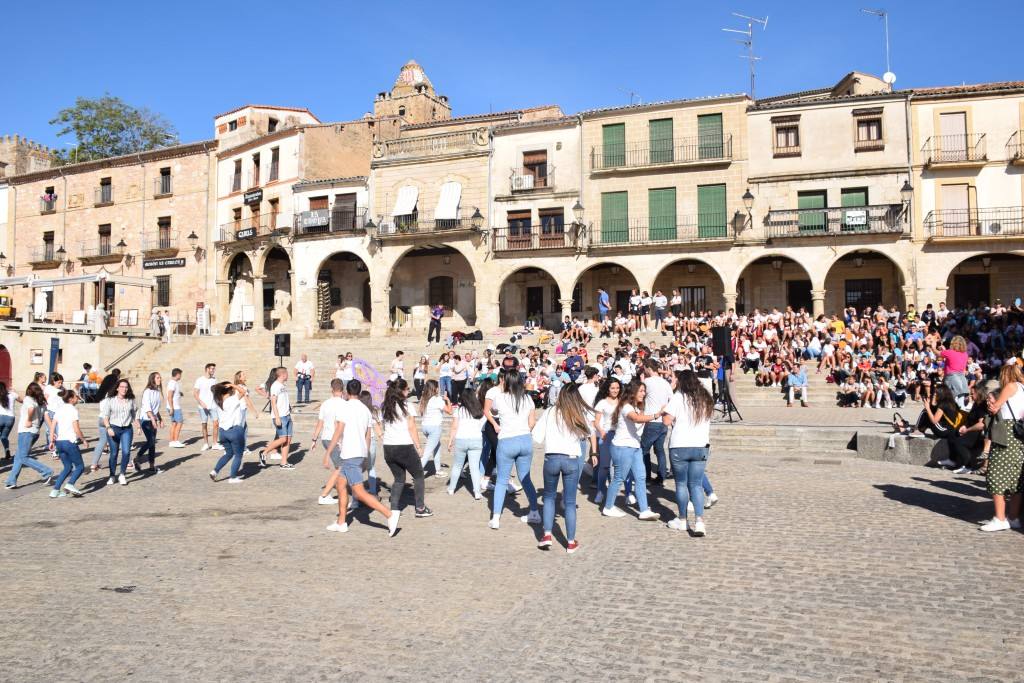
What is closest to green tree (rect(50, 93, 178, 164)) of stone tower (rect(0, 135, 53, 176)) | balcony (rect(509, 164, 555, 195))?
stone tower (rect(0, 135, 53, 176))

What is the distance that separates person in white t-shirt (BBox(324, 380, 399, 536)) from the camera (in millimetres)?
8125

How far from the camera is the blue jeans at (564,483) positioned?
23.7ft

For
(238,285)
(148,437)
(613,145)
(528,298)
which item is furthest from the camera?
(238,285)

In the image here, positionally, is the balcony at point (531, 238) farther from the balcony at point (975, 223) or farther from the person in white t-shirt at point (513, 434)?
the person in white t-shirt at point (513, 434)

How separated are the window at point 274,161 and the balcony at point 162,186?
7408mm

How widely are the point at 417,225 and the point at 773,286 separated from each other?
1603cm

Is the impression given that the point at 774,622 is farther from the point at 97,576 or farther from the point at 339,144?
the point at 339,144

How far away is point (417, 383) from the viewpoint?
834 inches

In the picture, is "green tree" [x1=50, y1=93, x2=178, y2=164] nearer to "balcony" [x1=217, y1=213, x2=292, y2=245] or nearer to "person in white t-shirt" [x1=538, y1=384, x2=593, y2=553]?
"balcony" [x1=217, y1=213, x2=292, y2=245]

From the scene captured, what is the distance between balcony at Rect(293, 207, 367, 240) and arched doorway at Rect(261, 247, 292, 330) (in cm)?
324

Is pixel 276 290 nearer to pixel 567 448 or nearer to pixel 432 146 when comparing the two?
pixel 432 146

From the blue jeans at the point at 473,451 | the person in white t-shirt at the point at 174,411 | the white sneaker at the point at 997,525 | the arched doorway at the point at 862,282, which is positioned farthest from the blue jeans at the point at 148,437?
the arched doorway at the point at 862,282

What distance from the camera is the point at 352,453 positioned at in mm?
8273

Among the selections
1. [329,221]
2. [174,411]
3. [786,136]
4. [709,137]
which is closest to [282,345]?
[174,411]
